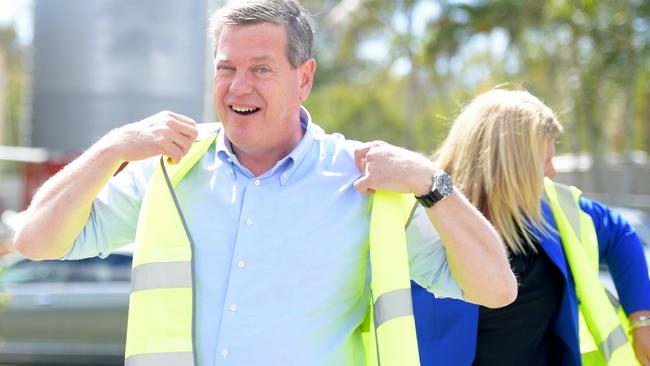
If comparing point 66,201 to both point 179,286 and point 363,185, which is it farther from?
point 363,185

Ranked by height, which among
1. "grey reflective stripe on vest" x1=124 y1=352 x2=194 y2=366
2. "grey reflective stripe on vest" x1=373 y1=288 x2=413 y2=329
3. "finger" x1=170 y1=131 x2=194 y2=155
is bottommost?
"grey reflective stripe on vest" x1=124 y1=352 x2=194 y2=366

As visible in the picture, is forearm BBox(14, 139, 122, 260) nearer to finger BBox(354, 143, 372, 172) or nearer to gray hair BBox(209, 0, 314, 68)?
gray hair BBox(209, 0, 314, 68)

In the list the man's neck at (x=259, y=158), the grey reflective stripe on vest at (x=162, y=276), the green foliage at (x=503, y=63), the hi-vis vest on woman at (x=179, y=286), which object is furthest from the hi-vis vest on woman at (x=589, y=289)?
the green foliage at (x=503, y=63)

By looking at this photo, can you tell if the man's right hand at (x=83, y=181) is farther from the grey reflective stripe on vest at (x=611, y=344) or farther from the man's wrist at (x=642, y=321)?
the man's wrist at (x=642, y=321)

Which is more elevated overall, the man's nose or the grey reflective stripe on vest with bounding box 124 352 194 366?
the man's nose

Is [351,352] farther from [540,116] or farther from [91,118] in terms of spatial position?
[91,118]

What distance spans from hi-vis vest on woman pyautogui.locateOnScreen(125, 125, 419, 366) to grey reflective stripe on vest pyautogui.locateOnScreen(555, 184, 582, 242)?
4.26 feet

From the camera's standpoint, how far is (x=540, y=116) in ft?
11.5

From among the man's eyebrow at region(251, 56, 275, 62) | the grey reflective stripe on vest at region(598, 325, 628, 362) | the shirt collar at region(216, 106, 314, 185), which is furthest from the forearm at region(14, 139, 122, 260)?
the grey reflective stripe on vest at region(598, 325, 628, 362)

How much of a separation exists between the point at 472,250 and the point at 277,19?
2.62 ft

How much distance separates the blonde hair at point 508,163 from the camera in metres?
3.45

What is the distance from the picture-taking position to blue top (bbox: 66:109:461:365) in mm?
2406

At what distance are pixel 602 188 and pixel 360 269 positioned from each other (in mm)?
19920

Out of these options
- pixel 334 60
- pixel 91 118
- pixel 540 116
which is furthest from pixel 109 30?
pixel 334 60
